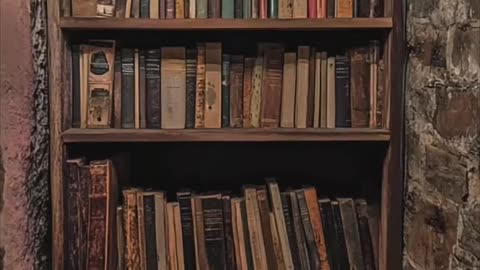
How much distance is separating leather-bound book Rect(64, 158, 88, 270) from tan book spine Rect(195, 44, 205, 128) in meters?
0.30

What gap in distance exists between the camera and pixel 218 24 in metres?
1.58

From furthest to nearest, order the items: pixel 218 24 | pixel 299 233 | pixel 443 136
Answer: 1. pixel 299 233
2. pixel 218 24
3. pixel 443 136

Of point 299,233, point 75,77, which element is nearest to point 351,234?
point 299,233

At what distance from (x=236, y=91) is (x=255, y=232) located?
0.35m

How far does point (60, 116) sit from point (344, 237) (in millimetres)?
750

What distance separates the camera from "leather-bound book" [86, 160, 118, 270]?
1.60 meters

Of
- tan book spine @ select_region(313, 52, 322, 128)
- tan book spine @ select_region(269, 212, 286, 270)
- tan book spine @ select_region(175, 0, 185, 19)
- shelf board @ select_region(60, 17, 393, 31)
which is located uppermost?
tan book spine @ select_region(175, 0, 185, 19)

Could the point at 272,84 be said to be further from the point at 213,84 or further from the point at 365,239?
the point at 365,239

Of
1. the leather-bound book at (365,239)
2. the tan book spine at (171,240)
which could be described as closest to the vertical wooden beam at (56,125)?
the tan book spine at (171,240)

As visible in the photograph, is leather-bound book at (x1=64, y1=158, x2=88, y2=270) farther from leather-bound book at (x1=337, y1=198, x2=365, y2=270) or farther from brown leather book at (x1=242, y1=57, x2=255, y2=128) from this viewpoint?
leather-bound book at (x1=337, y1=198, x2=365, y2=270)

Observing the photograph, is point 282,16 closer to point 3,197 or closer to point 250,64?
point 250,64

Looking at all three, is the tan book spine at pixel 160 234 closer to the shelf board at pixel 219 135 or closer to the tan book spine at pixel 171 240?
the tan book spine at pixel 171 240

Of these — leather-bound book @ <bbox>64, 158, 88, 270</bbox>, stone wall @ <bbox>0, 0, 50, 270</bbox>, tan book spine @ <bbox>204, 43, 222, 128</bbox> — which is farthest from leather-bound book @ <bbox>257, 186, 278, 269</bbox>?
stone wall @ <bbox>0, 0, 50, 270</bbox>

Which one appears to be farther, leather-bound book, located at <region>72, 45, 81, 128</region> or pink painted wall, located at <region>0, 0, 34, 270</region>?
leather-bound book, located at <region>72, 45, 81, 128</region>
